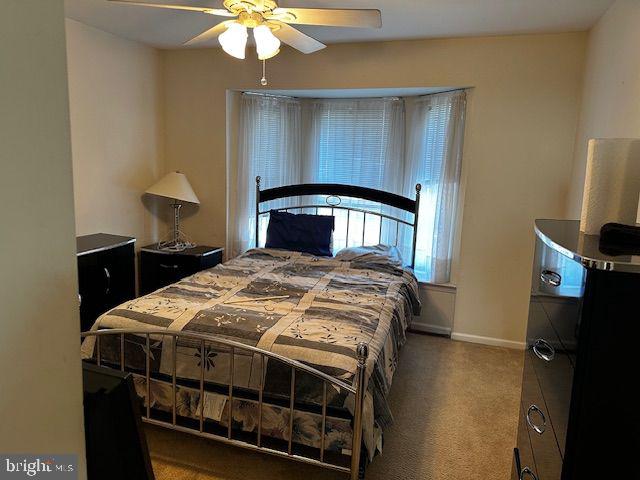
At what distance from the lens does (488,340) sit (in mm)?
3727

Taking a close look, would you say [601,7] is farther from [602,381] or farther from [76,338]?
[76,338]

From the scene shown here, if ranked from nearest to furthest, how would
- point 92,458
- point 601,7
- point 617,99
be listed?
point 92,458 < point 617,99 < point 601,7

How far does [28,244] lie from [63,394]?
0.70 ft

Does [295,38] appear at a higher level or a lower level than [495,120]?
higher

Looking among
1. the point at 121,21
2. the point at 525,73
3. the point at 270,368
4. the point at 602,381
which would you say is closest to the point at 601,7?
the point at 525,73

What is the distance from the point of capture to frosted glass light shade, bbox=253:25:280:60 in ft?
7.59

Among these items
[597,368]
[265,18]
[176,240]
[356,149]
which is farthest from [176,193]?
[597,368]

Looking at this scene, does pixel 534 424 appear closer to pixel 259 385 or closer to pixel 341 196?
pixel 259 385

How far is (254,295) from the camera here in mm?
2768

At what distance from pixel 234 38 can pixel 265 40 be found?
161mm

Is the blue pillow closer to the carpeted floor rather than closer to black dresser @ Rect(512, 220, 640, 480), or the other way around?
the carpeted floor

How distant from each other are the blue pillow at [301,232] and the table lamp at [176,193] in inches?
30.4

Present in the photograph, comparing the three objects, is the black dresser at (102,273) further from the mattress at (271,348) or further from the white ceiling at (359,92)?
the white ceiling at (359,92)

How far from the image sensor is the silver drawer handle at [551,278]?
1.31m
